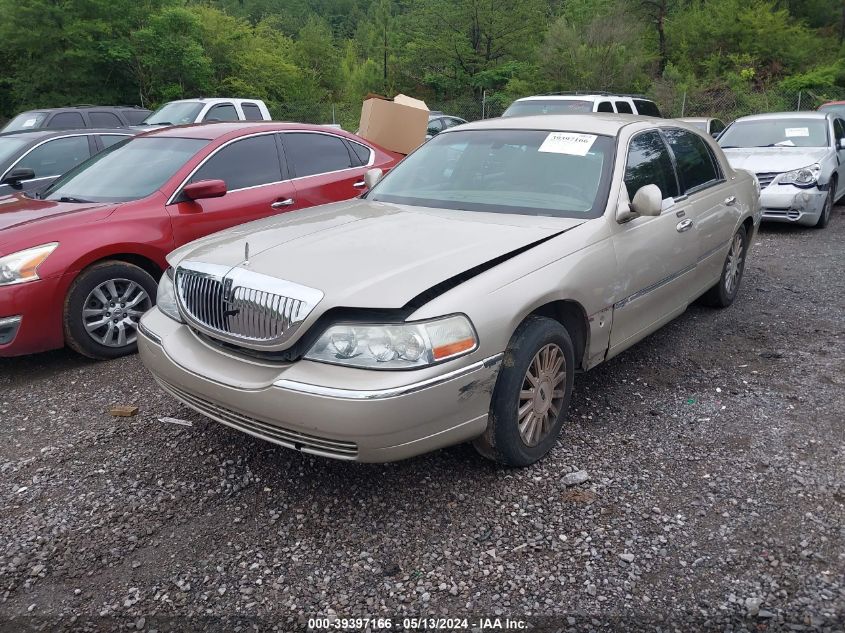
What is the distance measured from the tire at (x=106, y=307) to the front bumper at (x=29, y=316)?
4.0 inches

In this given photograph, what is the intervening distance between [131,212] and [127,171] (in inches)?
29.0

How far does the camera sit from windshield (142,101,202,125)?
12297 millimetres

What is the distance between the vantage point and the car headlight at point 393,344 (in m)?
2.61

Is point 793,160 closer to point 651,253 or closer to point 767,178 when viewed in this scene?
point 767,178

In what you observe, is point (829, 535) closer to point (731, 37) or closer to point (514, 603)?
point (514, 603)

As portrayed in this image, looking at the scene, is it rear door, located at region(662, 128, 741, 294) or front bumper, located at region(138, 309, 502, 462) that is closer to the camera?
front bumper, located at region(138, 309, 502, 462)

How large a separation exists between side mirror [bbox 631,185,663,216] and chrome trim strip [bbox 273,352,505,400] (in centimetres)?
149

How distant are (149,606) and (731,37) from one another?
38035mm

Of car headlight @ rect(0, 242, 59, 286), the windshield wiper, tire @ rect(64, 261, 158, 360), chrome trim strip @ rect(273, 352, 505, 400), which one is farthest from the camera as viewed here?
the windshield wiper

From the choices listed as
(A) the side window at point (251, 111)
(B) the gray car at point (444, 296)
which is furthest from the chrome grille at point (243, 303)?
(A) the side window at point (251, 111)

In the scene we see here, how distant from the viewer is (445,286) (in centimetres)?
279

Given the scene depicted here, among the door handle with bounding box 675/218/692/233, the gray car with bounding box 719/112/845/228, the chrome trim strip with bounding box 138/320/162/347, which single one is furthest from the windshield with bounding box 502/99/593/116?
the chrome trim strip with bounding box 138/320/162/347

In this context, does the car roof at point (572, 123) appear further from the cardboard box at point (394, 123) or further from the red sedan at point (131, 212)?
the cardboard box at point (394, 123)

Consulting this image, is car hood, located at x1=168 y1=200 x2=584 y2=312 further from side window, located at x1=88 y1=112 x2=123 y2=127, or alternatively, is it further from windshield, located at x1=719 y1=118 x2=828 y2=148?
side window, located at x1=88 y1=112 x2=123 y2=127
